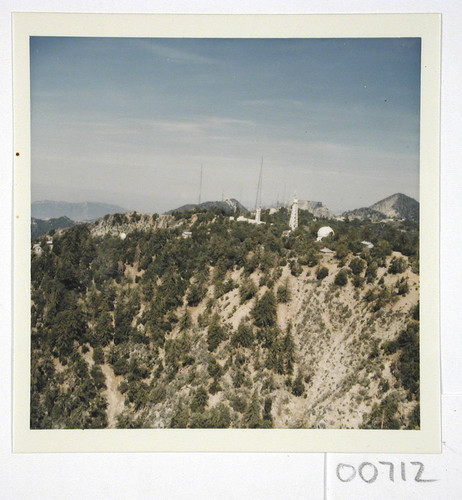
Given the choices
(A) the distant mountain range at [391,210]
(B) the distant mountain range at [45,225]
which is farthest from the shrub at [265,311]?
(B) the distant mountain range at [45,225]

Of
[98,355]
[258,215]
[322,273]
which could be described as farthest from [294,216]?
[98,355]

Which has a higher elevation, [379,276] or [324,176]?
[324,176]

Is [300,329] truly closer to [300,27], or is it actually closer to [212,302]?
[212,302]

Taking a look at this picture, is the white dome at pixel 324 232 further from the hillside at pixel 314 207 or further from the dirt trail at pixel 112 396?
the dirt trail at pixel 112 396

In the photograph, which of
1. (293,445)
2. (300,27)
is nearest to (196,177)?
(300,27)

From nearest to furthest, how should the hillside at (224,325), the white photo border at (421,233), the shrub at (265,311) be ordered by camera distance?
the white photo border at (421,233) → the hillside at (224,325) → the shrub at (265,311)
